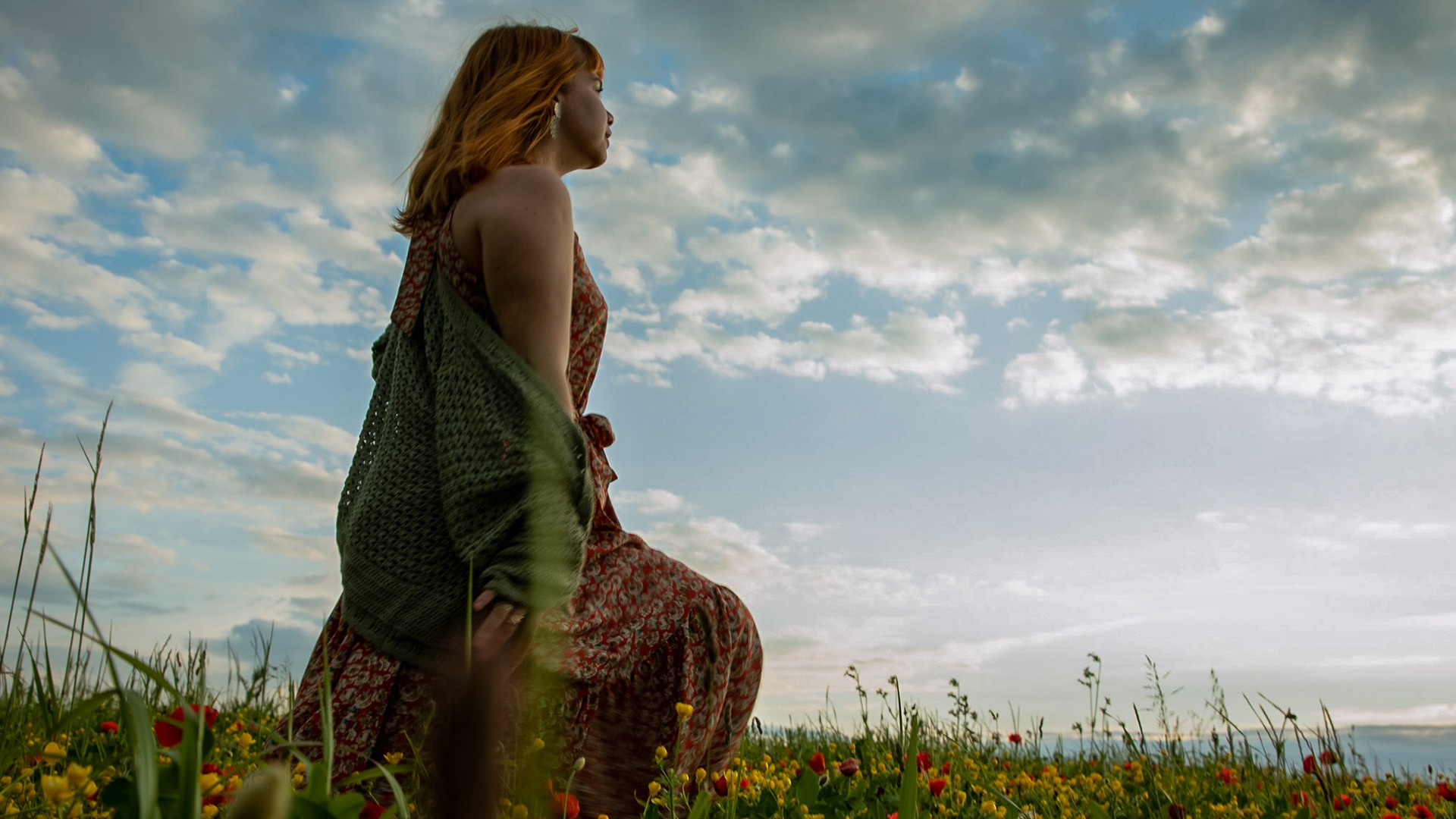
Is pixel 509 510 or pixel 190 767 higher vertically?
pixel 509 510

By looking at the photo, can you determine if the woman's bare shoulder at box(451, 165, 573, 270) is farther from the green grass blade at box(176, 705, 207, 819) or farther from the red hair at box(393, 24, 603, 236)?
the green grass blade at box(176, 705, 207, 819)

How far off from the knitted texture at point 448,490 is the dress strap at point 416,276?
0.08ft

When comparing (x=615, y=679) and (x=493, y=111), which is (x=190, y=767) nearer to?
(x=615, y=679)

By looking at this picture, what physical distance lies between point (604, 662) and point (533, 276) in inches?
40.5

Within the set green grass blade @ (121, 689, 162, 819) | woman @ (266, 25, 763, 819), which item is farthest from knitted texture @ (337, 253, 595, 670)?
green grass blade @ (121, 689, 162, 819)

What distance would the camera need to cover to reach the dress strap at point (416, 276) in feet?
9.64

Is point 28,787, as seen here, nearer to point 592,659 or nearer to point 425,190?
point 592,659

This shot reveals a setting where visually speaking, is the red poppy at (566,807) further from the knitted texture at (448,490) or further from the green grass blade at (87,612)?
the green grass blade at (87,612)

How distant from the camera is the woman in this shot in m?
2.43

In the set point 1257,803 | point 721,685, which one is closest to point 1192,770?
point 1257,803

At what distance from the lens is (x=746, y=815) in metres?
2.68

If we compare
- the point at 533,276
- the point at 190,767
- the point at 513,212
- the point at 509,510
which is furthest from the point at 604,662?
the point at 190,767

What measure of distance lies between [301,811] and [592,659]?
5.49ft

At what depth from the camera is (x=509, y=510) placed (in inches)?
93.8
